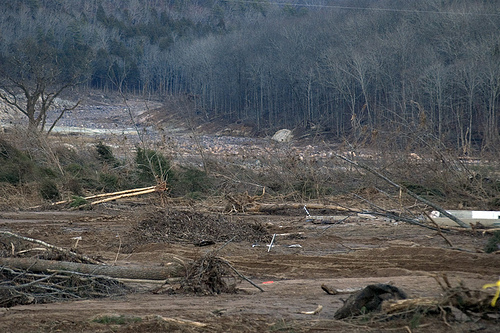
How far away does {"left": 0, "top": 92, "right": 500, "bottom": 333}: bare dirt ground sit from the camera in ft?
14.8

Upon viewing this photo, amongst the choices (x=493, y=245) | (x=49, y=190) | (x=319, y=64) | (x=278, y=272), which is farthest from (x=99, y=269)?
(x=319, y=64)

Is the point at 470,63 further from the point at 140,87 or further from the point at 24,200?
the point at 140,87

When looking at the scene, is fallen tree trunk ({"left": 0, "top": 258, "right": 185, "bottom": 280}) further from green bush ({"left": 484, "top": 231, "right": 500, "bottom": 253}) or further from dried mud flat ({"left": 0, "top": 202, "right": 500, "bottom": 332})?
green bush ({"left": 484, "top": 231, "right": 500, "bottom": 253})

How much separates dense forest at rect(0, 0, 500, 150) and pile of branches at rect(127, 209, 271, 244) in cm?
606

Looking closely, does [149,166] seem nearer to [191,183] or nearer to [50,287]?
[191,183]

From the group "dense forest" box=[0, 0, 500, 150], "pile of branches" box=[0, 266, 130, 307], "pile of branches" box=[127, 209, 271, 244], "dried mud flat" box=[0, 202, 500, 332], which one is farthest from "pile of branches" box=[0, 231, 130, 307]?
"dense forest" box=[0, 0, 500, 150]

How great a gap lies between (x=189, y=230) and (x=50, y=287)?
14.0 feet

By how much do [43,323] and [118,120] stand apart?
52432mm

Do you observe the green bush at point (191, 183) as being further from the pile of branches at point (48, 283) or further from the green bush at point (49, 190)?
the pile of branches at point (48, 283)

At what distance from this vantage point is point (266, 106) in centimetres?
5791

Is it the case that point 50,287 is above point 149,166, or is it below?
above

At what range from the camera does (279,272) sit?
764 centimetres

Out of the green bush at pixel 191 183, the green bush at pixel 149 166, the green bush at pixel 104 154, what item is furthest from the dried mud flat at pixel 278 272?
the green bush at pixel 104 154

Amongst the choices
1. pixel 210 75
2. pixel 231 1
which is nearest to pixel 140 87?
pixel 210 75
